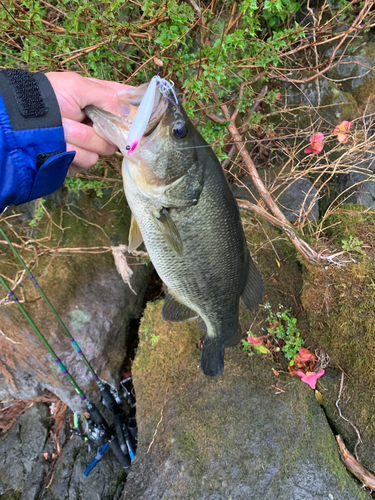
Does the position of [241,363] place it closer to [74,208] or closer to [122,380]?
[122,380]

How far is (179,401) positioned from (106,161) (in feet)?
8.10

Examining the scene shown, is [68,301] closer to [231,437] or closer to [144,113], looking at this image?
[231,437]

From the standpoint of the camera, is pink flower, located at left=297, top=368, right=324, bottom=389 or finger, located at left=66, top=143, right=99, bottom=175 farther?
pink flower, located at left=297, top=368, right=324, bottom=389

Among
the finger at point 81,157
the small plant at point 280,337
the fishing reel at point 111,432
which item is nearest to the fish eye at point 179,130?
the finger at point 81,157

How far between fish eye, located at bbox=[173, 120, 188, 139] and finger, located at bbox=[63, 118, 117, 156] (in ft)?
1.35

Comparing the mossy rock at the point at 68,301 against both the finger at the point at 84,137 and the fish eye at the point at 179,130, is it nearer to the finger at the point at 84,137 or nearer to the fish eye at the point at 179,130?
the finger at the point at 84,137

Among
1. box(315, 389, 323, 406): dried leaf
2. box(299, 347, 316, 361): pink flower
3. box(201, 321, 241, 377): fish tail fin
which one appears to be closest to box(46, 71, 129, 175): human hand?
box(201, 321, 241, 377): fish tail fin

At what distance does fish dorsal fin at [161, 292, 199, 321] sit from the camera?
2184 millimetres

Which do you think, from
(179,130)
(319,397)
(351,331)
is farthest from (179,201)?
(319,397)

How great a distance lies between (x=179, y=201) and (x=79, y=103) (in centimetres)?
75

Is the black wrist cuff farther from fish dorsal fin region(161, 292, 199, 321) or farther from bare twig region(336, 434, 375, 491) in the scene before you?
bare twig region(336, 434, 375, 491)

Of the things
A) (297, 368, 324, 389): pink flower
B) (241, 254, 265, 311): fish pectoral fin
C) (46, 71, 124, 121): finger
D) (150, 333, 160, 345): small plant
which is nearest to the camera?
(46, 71, 124, 121): finger

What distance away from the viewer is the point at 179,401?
2.83m

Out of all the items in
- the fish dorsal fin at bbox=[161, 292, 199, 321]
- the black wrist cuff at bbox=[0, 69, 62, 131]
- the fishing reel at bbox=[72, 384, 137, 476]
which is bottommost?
the fishing reel at bbox=[72, 384, 137, 476]
